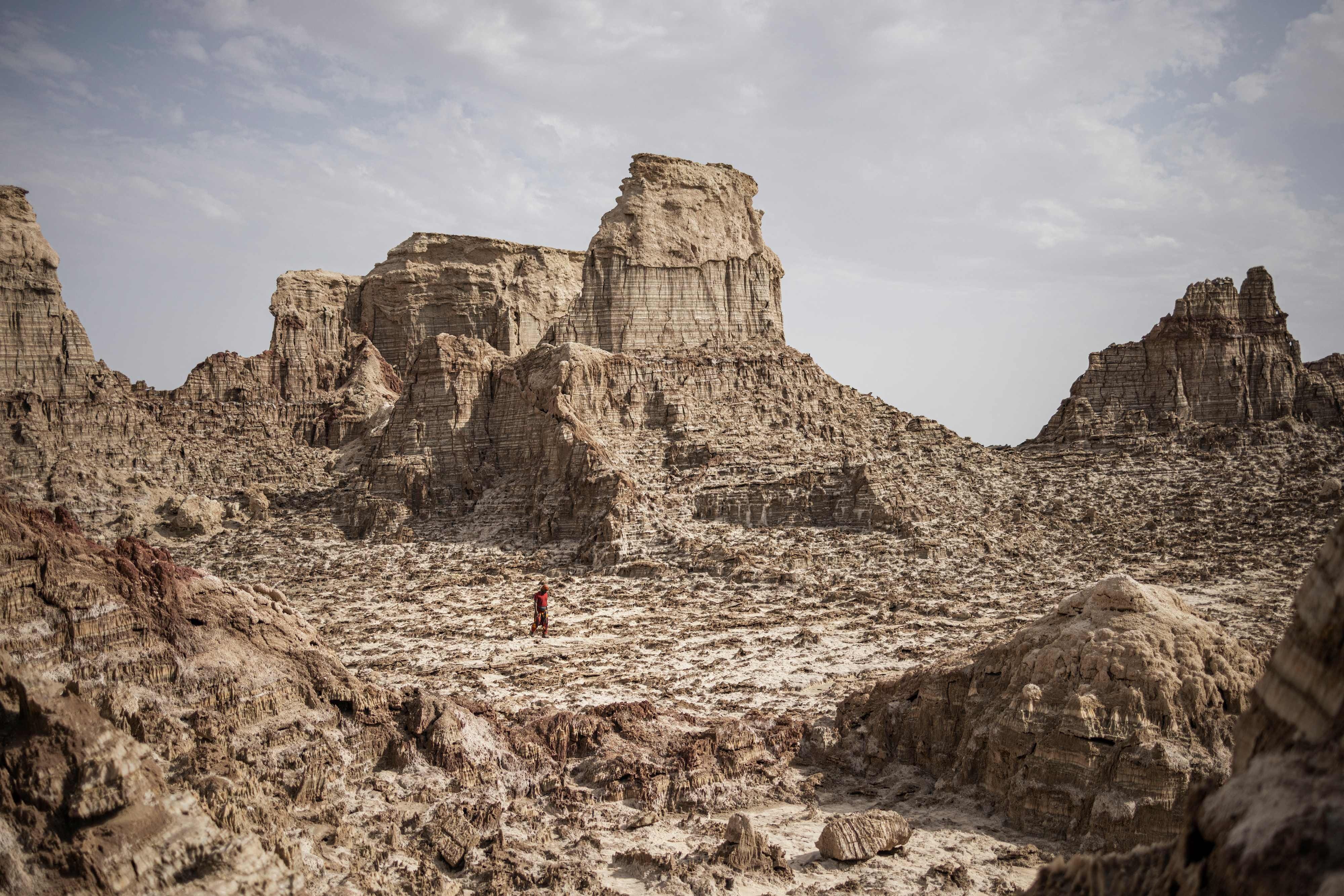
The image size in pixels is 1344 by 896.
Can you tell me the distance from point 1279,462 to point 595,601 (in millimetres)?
33244

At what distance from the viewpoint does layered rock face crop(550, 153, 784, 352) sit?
51031mm

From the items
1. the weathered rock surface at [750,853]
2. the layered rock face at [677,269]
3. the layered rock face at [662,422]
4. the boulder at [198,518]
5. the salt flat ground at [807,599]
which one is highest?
the layered rock face at [677,269]

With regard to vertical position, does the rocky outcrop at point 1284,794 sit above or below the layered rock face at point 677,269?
below

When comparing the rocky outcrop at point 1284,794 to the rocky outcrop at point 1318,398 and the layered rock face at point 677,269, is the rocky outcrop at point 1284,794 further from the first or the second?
the rocky outcrop at point 1318,398

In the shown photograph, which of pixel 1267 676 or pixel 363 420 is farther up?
pixel 363 420

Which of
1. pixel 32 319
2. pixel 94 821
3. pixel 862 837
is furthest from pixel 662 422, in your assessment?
pixel 94 821

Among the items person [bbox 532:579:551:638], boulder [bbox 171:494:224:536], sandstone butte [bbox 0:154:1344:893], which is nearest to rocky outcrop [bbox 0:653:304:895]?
sandstone butte [bbox 0:154:1344:893]

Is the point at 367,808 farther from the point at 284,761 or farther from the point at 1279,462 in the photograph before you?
the point at 1279,462

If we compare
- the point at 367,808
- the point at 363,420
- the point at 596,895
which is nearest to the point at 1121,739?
the point at 596,895

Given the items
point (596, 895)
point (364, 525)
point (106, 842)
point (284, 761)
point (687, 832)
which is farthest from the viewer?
point (364, 525)

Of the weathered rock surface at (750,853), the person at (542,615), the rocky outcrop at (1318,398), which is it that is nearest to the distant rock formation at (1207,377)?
the rocky outcrop at (1318,398)

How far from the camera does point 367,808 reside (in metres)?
11.4

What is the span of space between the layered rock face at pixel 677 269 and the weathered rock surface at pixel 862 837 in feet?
132

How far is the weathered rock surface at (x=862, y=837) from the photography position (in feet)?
36.6
